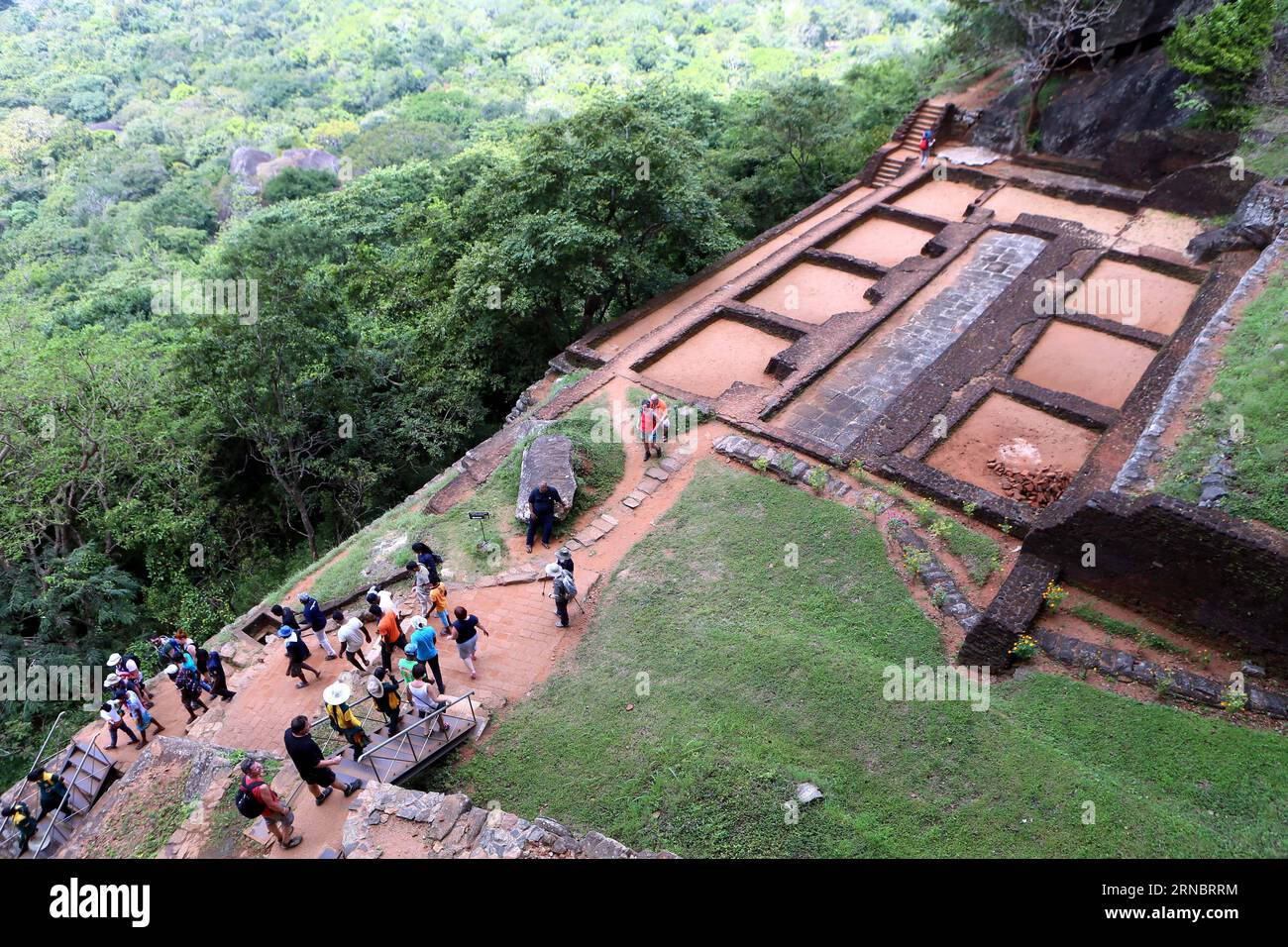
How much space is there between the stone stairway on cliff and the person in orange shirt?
2016 centimetres

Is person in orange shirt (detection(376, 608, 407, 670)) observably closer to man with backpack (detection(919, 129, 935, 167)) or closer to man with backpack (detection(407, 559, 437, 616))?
man with backpack (detection(407, 559, 437, 616))

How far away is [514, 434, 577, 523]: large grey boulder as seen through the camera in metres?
12.7

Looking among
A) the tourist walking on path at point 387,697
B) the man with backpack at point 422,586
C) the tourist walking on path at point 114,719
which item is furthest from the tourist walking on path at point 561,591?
the tourist walking on path at point 114,719

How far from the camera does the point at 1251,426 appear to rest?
1009 centimetres

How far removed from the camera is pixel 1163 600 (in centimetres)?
972

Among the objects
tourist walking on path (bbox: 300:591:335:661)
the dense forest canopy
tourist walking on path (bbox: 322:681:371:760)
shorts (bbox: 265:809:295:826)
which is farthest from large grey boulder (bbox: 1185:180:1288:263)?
shorts (bbox: 265:809:295:826)

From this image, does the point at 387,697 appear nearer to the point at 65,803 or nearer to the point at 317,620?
the point at 317,620

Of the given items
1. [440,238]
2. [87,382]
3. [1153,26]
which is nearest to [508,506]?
[440,238]

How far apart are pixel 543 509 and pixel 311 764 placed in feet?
17.3

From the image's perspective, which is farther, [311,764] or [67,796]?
[67,796]

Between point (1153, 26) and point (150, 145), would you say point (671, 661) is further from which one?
point (150, 145)

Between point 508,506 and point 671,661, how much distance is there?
4659 mm

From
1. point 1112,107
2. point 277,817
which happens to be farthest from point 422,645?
point 1112,107
